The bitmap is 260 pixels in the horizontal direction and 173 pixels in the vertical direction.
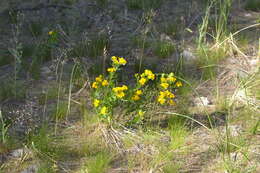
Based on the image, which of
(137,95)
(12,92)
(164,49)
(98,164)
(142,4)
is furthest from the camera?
(142,4)

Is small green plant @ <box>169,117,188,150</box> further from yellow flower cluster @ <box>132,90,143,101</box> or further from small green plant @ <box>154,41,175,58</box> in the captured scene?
small green plant @ <box>154,41,175,58</box>

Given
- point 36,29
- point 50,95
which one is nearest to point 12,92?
point 50,95

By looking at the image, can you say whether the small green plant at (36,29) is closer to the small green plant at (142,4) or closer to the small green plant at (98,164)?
the small green plant at (142,4)

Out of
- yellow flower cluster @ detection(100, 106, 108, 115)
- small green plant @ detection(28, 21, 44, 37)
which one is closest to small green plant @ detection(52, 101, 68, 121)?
yellow flower cluster @ detection(100, 106, 108, 115)

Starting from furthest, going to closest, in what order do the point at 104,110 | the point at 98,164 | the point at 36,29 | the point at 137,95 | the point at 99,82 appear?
1. the point at 36,29
2. the point at 99,82
3. the point at 137,95
4. the point at 104,110
5. the point at 98,164

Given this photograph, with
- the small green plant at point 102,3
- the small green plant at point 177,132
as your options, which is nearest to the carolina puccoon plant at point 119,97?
the small green plant at point 177,132

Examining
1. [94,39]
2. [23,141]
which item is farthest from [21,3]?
[23,141]

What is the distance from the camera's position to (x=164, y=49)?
14.7 feet

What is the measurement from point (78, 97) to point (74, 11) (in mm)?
1833

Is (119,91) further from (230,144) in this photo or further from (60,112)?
(230,144)

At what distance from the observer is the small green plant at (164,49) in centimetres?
447

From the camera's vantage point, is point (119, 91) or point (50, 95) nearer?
point (119, 91)

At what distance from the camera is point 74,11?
17.4 ft

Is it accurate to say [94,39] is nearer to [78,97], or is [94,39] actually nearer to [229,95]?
[78,97]
